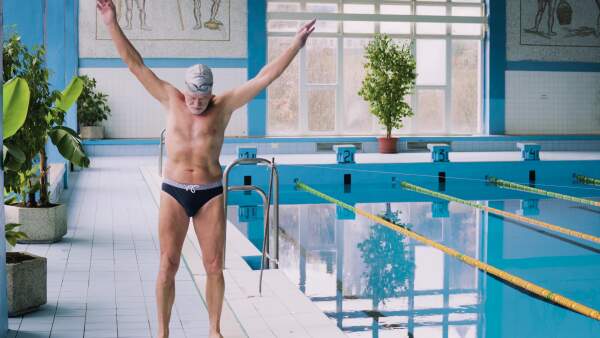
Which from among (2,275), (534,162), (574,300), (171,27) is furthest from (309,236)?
(171,27)

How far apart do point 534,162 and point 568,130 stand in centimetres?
575

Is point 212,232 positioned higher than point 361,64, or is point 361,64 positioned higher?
point 361,64

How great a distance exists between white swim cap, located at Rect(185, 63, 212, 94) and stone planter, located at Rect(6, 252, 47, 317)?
1566 mm

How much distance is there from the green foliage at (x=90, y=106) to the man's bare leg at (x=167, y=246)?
12312 mm

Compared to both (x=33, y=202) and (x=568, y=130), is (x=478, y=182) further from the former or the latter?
(x=33, y=202)

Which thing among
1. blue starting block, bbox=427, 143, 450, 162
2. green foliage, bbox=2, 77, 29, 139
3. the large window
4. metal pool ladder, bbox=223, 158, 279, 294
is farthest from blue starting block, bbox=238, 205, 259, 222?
the large window

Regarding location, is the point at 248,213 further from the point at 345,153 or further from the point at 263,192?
the point at 263,192

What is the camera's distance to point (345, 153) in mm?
13195

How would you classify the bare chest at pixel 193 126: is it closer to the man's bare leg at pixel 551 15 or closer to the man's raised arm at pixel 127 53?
the man's raised arm at pixel 127 53

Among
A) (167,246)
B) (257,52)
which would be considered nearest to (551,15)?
(257,52)

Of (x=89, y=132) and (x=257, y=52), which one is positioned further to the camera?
(x=257, y=52)

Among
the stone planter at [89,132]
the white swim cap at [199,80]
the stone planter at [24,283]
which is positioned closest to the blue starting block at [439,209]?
the stone planter at [24,283]

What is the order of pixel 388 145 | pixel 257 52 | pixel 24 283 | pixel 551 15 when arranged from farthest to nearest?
1. pixel 551 15
2. pixel 257 52
3. pixel 388 145
4. pixel 24 283

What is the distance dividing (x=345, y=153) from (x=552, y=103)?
7.47 meters
